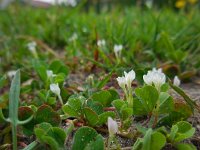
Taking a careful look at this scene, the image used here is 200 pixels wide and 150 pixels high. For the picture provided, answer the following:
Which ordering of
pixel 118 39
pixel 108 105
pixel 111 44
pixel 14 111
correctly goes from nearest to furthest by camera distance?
1. pixel 14 111
2. pixel 108 105
3. pixel 111 44
4. pixel 118 39

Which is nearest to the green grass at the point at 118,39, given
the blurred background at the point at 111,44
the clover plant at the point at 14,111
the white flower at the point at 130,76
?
the blurred background at the point at 111,44

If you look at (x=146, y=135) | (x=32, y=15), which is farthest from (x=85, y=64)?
(x=32, y=15)

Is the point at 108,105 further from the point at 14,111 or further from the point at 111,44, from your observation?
the point at 111,44

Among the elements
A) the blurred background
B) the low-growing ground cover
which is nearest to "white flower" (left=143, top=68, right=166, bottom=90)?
the low-growing ground cover

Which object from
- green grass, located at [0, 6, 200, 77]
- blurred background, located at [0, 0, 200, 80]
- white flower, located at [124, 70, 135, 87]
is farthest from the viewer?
green grass, located at [0, 6, 200, 77]

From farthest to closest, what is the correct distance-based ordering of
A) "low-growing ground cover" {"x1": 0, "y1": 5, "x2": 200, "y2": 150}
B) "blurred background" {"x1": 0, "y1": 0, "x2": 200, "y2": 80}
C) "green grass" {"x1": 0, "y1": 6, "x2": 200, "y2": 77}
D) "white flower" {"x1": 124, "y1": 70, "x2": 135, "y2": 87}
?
"green grass" {"x1": 0, "y1": 6, "x2": 200, "y2": 77} → "blurred background" {"x1": 0, "y1": 0, "x2": 200, "y2": 80} → "white flower" {"x1": 124, "y1": 70, "x2": 135, "y2": 87} → "low-growing ground cover" {"x1": 0, "y1": 5, "x2": 200, "y2": 150}

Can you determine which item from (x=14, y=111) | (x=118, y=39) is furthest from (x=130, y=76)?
(x=118, y=39)

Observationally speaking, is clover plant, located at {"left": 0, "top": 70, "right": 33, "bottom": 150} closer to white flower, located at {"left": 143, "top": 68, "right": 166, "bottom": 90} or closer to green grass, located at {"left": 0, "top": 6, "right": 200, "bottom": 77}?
white flower, located at {"left": 143, "top": 68, "right": 166, "bottom": 90}

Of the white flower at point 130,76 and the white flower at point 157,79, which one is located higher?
the white flower at point 130,76

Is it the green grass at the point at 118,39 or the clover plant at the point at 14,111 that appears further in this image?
the green grass at the point at 118,39

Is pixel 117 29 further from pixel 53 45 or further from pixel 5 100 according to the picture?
pixel 5 100

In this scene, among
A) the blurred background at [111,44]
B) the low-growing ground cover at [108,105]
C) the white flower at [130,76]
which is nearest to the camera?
the low-growing ground cover at [108,105]

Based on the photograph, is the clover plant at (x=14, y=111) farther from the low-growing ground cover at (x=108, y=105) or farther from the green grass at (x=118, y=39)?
the green grass at (x=118, y=39)
